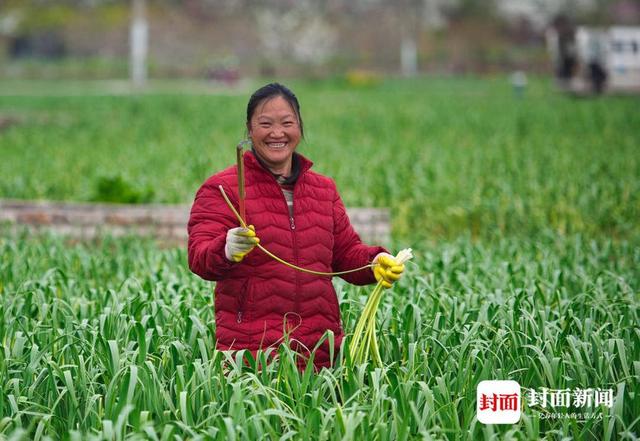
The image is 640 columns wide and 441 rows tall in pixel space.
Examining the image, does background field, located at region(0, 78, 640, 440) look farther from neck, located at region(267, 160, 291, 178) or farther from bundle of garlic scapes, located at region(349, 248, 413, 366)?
neck, located at region(267, 160, 291, 178)

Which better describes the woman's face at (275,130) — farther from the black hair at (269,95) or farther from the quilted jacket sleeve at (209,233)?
the quilted jacket sleeve at (209,233)

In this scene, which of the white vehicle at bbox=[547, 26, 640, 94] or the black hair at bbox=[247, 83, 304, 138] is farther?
the white vehicle at bbox=[547, 26, 640, 94]

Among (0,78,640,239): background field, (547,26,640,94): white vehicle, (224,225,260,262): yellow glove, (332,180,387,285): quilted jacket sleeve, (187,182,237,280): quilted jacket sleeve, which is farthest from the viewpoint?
(547,26,640,94): white vehicle

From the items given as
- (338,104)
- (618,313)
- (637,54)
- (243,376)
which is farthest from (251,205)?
(637,54)

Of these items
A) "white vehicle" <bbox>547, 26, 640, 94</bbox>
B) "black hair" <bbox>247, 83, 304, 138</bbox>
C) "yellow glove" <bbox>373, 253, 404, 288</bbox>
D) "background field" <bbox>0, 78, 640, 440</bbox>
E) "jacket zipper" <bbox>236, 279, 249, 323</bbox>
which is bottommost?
"background field" <bbox>0, 78, 640, 440</bbox>

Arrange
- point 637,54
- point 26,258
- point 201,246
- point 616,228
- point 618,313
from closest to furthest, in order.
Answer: point 201,246, point 618,313, point 26,258, point 616,228, point 637,54

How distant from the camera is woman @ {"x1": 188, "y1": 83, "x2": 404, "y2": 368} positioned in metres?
3.49

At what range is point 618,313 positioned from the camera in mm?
4742

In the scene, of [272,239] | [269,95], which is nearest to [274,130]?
[269,95]

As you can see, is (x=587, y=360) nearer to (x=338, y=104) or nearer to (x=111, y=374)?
(x=111, y=374)

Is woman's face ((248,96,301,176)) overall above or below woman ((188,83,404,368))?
above

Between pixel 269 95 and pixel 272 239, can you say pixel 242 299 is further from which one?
pixel 269 95

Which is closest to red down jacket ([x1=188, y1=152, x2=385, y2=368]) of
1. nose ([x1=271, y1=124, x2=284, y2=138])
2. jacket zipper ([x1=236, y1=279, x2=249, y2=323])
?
jacket zipper ([x1=236, y1=279, x2=249, y2=323])

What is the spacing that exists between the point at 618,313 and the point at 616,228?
12.3 feet
